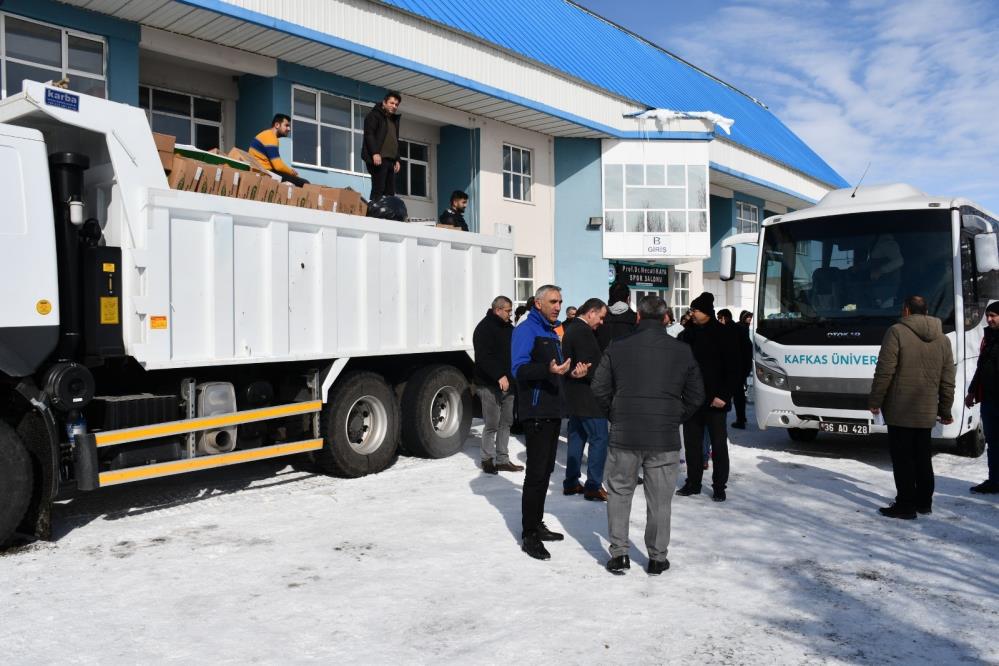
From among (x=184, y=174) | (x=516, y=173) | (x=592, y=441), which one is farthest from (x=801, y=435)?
(x=516, y=173)

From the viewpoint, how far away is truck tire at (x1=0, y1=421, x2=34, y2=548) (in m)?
5.54

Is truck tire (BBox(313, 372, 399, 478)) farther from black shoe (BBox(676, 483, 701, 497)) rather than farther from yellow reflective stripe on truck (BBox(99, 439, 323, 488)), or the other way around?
black shoe (BBox(676, 483, 701, 497))

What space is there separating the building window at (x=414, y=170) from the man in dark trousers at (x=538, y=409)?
12.8 m

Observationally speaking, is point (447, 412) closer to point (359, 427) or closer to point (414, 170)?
point (359, 427)

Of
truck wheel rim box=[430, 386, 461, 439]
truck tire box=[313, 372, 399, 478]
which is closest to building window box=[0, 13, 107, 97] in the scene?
truck tire box=[313, 372, 399, 478]

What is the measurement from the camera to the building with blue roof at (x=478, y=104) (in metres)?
12.5

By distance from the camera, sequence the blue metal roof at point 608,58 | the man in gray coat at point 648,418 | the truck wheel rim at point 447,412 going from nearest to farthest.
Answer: the man in gray coat at point 648,418 → the truck wheel rim at point 447,412 → the blue metal roof at point 608,58

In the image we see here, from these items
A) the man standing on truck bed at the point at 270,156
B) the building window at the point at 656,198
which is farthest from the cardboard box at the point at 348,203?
the building window at the point at 656,198

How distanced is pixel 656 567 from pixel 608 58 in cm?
2200

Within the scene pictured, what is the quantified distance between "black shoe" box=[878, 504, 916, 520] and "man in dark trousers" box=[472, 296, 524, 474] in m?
3.49

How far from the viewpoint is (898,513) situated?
683cm

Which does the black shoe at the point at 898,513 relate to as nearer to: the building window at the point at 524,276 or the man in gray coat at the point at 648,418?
the man in gray coat at the point at 648,418

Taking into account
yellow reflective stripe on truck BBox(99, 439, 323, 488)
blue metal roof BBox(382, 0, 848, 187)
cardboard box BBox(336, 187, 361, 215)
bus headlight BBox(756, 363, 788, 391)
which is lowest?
yellow reflective stripe on truck BBox(99, 439, 323, 488)

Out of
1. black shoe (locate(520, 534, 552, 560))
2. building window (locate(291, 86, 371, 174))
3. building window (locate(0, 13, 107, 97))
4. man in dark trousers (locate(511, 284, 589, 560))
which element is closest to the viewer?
black shoe (locate(520, 534, 552, 560))
